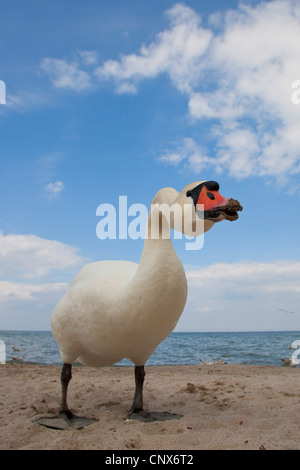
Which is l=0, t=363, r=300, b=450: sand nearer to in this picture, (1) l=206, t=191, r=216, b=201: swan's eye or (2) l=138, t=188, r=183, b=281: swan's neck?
(2) l=138, t=188, r=183, b=281: swan's neck

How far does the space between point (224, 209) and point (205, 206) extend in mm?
151

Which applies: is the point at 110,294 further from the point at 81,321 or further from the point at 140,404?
the point at 140,404

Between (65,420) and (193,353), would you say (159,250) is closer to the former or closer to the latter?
(65,420)

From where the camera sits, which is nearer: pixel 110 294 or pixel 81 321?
pixel 110 294

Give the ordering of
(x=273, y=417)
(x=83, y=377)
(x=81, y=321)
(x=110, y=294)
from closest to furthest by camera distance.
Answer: (x=110, y=294) < (x=81, y=321) < (x=273, y=417) < (x=83, y=377)

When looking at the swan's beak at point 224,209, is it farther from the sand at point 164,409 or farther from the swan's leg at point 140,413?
the swan's leg at point 140,413

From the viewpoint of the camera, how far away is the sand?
334cm

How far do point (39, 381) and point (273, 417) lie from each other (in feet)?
13.4

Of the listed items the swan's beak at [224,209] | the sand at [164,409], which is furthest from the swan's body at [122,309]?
the sand at [164,409]

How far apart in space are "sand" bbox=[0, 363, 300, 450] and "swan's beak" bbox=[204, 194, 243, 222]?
184 centimetres

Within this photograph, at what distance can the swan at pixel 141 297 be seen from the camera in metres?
3.07

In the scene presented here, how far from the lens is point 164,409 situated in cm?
476

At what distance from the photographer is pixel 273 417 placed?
423 cm
